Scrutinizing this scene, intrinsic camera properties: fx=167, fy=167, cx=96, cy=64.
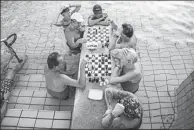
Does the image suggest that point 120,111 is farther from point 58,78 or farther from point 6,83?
point 6,83

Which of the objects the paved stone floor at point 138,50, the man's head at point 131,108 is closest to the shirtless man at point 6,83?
the paved stone floor at point 138,50

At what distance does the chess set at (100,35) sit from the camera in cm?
393

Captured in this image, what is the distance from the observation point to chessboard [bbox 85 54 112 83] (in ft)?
10.3

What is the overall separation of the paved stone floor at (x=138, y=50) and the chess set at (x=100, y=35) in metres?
0.94

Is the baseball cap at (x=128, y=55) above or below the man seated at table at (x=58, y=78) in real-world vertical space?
above

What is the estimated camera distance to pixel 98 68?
3332 millimetres

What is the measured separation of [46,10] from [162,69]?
521cm

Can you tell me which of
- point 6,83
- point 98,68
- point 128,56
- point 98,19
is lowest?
point 6,83

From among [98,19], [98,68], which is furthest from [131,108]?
[98,19]

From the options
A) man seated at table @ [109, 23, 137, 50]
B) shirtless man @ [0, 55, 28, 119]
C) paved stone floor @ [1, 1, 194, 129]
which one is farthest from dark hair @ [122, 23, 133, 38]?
shirtless man @ [0, 55, 28, 119]

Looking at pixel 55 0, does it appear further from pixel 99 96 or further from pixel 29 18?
pixel 99 96

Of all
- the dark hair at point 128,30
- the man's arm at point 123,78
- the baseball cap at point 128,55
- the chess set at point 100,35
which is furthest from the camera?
the chess set at point 100,35

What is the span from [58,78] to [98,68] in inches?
32.0

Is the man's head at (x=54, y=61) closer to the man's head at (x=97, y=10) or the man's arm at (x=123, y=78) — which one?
the man's arm at (x=123, y=78)
